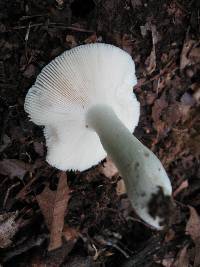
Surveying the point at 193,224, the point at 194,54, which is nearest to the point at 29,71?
the point at 194,54

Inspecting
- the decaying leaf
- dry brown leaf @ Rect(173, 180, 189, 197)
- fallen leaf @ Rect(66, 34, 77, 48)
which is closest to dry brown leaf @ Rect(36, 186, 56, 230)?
the decaying leaf

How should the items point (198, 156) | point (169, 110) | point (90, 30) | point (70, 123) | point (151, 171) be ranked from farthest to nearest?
point (198, 156) < point (169, 110) < point (90, 30) < point (70, 123) < point (151, 171)

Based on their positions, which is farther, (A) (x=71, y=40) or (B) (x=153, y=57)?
(B) (x=153, y=57)

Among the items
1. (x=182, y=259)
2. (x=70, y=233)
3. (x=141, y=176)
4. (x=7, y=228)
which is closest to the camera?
(x=141, y=176)

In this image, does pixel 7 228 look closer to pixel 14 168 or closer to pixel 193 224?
pixel 14 168

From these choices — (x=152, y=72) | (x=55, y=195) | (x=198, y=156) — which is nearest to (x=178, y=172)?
(x=198, y=156)

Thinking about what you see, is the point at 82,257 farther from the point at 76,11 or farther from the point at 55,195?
the point at 76,11
